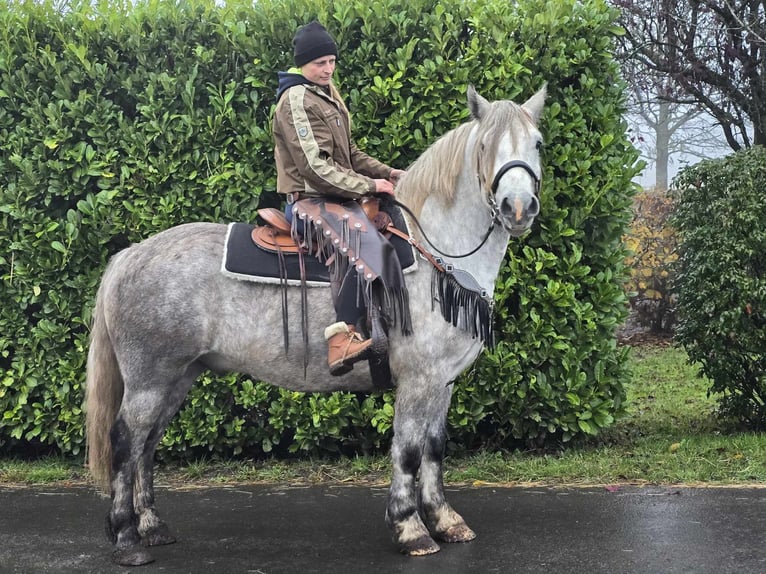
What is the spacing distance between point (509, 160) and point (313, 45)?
1.37 meters

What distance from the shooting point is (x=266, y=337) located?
492 centimetres

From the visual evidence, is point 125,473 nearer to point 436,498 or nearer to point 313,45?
point 436,498

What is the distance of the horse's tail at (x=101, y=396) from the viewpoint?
496 cm

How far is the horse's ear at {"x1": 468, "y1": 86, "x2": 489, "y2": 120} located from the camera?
4.58 metres

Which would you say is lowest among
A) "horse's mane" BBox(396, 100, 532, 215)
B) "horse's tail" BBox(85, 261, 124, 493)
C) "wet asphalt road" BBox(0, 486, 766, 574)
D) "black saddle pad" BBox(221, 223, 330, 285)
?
"wet asphalt road" BBox(0, 486, 766, 574)

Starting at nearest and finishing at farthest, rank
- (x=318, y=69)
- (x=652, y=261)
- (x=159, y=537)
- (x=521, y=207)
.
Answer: (x=521, y=207) < (x=318, y=69) < (x=159, y=537) < (x=652, y=261)

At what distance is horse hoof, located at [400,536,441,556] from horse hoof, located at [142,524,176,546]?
4.67ft

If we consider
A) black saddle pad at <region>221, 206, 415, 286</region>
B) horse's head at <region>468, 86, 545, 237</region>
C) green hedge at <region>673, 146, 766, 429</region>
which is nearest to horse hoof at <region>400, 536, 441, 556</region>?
black saddle pad at <region>221, 206, 415, 286</region>

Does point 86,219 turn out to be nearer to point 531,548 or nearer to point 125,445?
Result: point 125,445

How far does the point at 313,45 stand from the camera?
15.9 ft

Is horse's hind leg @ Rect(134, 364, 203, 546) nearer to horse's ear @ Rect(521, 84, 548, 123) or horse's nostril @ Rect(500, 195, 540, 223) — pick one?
horse's nostril @ Rect(500, 195, 540, 223)

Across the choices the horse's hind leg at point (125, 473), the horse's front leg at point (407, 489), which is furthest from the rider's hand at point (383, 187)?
the horse's hind leg at point (125, 473)

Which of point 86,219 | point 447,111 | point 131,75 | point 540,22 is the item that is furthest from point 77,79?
point 540,22

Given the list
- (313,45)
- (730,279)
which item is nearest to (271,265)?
(313,45)
